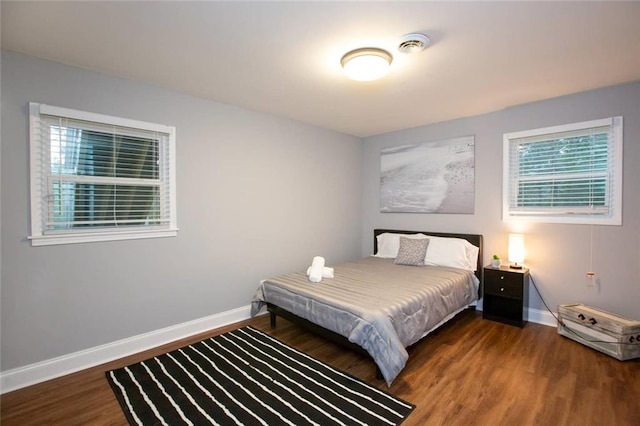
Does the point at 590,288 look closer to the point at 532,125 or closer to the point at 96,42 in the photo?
the point at 532,125

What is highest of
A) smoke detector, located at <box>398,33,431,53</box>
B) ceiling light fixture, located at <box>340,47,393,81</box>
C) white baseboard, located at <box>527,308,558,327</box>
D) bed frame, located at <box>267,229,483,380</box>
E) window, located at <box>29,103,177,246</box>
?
smoke detector, located at <box>398,33,431,53</box>

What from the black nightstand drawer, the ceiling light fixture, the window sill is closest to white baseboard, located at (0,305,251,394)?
the window sill

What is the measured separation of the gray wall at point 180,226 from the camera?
2195mm

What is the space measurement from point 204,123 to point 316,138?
1.67 meters

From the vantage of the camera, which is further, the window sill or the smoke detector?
the window sill

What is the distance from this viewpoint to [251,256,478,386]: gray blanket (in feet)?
7.04

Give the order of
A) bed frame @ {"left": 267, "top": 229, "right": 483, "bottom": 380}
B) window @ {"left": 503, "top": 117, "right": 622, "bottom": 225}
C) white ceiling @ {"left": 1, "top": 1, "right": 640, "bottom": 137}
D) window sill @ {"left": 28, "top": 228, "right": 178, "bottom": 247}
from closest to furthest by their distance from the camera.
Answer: white ceiling @ {"left": 1, "top": 1, "right": 640, "bottom": 137}, window sill @ {"left": 28, "top": 228, "right": 178, "bottom": 247}, bed frame @ {"left": 267, "top": 229, "right": 483, "bottom": 380}, window @ {"left": 503, "top": 117, "right": 622, "bottom": 225}

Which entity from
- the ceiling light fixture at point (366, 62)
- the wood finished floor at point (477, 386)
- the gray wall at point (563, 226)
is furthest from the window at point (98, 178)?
the gray wall at point (563, 226)

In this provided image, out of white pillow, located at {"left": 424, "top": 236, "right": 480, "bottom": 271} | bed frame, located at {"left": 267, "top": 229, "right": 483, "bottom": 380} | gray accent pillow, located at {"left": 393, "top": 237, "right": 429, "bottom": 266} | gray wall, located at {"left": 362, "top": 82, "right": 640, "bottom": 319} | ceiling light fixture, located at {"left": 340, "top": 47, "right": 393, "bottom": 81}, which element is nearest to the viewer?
ceiling light fixture, located at {"left": 340, "top": 47, "right": 393, "bottom": 81}

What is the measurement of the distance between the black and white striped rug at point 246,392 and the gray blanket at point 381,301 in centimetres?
31

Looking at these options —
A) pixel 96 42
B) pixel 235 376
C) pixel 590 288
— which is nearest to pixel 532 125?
pixel 590 288

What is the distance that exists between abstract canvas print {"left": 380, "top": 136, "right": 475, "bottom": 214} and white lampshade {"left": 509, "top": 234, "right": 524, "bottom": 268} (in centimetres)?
64

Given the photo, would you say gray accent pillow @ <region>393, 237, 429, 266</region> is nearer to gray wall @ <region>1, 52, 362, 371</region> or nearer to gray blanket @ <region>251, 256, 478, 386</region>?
gray blanket @ <region>251, 256, 478, 386</region>

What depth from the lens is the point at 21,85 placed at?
7.22 feet
